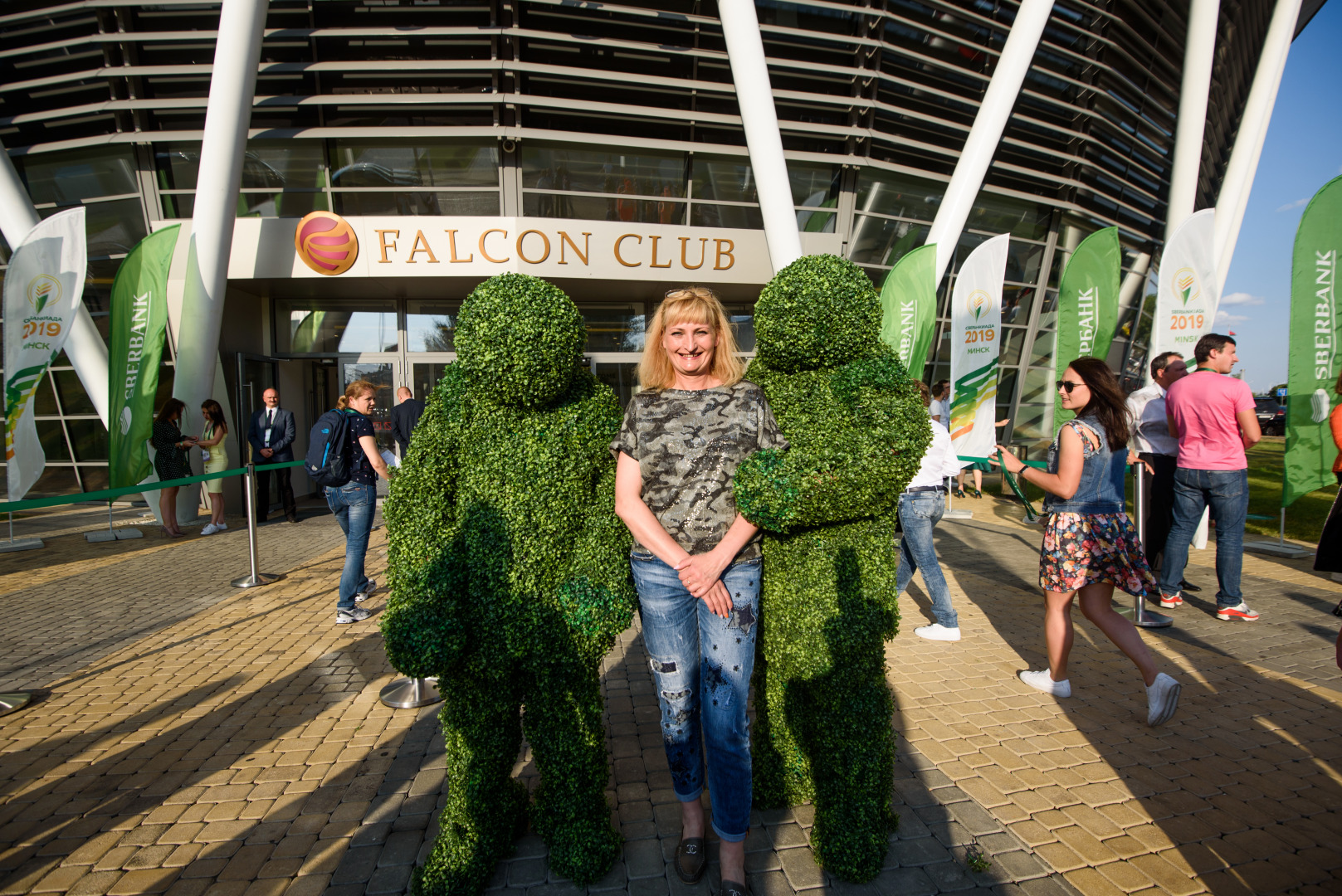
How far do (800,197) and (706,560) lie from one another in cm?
1025

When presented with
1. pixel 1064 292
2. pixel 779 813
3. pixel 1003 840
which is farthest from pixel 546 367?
pixel 1064 292

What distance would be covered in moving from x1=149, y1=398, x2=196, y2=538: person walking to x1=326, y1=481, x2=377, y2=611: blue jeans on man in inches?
175

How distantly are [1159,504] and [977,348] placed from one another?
2.74 metres

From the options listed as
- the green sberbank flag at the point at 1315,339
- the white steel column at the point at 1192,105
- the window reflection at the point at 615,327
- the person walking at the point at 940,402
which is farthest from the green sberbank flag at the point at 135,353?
the white steel column at the point at 1192,105

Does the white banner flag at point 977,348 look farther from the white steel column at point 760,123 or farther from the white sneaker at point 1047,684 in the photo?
the white sneaker at point 1047,684

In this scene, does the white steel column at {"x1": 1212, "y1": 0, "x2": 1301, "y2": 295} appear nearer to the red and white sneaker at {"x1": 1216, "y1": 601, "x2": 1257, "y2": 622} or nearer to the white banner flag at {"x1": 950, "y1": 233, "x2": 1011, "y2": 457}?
the white banner flag at {"x1": 950, "y1": 233, "x2": 1011, "y2": 457}

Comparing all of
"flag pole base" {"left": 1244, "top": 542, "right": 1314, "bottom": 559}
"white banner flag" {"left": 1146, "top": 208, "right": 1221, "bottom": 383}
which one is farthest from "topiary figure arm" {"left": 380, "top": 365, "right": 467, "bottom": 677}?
"flag pole base" {"left": 1244, "top": 542, "right": 1314, "bottom": 559}

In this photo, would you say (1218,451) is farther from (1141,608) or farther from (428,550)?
(428,550)

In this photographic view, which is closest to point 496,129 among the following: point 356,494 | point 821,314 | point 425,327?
point 425,327

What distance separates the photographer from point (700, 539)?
6.43 ft

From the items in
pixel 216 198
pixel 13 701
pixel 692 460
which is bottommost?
pixel 13 701

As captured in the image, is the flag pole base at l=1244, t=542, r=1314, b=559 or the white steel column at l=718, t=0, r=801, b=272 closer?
the flag pole base at l=1244, t=542, r=1314, b=559

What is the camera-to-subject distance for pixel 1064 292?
21.4 ft

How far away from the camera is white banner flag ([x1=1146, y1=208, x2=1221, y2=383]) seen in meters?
6.53
